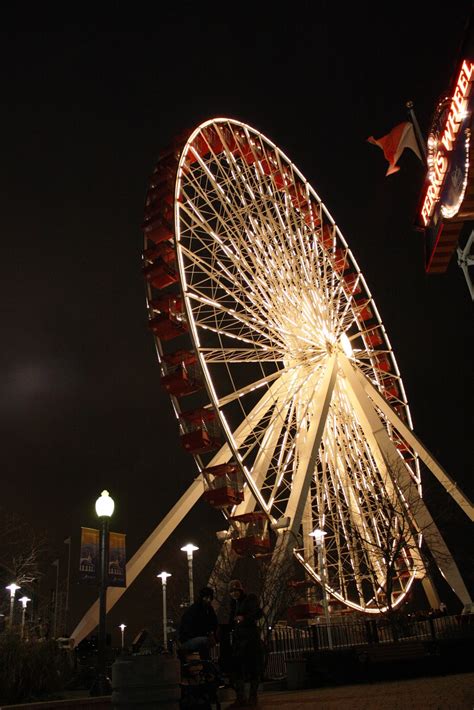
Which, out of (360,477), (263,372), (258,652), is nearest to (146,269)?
(263,372)

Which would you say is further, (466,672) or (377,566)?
(377,566)

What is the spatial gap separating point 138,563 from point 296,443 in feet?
23.4

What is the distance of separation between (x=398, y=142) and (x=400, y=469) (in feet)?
47.2

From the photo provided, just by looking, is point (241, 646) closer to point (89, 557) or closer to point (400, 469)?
point (89, 557)

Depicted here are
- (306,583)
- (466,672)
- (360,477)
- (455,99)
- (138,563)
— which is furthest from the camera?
(360,477)

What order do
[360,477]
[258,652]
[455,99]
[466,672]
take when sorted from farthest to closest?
[360,477] → [466,672] → [455,99] → [258,652]

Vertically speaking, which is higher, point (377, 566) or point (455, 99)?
point (455, 99)

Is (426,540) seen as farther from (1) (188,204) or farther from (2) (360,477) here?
(1) (188,204)

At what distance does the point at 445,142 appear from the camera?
10.4 m

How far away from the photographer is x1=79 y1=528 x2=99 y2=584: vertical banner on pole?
1728cm

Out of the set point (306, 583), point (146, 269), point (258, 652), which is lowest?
point (258, 652)

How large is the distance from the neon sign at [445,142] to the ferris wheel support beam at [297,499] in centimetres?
1176

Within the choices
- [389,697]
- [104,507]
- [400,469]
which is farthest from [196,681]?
[400,469]

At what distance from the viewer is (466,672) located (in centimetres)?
1398
